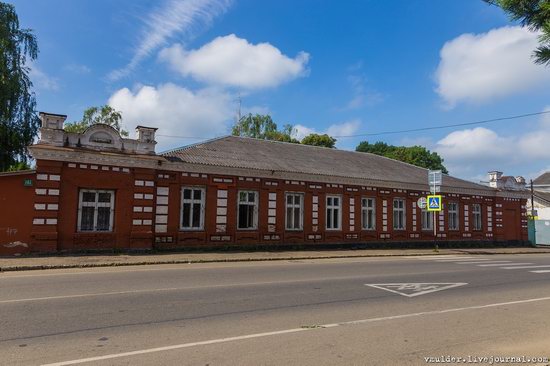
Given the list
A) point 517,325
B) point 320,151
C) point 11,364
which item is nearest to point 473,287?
point 517,325

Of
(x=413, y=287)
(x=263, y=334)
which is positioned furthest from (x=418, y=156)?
(x=263, y=334)

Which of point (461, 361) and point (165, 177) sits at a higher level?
point (165, 177)

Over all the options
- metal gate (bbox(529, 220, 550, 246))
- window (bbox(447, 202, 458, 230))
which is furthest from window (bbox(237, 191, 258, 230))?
metal gate (bbox(529, 220, 550, 246))

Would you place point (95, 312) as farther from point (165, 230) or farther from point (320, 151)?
point (320, 151)

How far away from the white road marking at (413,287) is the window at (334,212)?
43.2 ft

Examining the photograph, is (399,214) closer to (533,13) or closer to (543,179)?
(533,13)

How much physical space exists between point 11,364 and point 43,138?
1418 centimetres

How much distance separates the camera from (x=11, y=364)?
491 centimetres

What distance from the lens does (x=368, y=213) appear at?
26656 millimetres

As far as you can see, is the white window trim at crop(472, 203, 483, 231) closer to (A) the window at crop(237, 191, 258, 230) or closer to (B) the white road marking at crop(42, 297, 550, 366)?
(A) the window at crop(237, 191, 258, 230)

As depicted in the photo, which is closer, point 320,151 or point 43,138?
point 43,138

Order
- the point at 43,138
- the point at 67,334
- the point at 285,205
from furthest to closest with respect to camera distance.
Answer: the point at 285,205, the point at 43,138, the point at 67,334

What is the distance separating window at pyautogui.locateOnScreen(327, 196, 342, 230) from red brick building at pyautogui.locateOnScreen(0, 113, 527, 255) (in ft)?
0.20

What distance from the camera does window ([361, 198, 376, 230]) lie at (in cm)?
2639
